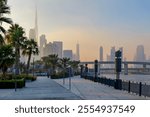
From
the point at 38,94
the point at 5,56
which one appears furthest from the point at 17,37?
the point at 38,94

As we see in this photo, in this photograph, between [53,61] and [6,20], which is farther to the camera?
[53,61]

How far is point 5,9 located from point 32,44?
55069 mm

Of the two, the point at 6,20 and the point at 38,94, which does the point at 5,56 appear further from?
the point at 38,94

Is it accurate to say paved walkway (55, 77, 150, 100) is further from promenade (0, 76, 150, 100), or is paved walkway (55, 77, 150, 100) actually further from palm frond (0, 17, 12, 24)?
palm frond (0, 17, 12, 24)

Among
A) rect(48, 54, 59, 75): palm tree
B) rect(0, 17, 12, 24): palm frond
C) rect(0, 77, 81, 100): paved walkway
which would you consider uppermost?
rect(0, 17, 12, 24): palm frond

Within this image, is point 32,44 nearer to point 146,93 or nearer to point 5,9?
point 5,9

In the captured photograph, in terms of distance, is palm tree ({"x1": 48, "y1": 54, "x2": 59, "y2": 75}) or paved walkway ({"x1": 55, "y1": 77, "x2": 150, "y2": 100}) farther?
palm tree ({"x1": 48, "y1": 54, "x2": 59, "y2": 75})

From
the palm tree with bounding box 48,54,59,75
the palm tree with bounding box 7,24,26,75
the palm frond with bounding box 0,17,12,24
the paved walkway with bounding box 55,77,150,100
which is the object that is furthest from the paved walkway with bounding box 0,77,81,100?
the palm tree with bounding box 48,54,59,75

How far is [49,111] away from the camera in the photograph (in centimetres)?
1068

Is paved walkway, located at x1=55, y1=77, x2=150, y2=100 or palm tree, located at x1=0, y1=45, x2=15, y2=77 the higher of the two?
palm tree, located at x1=0, y1=45, x2=15, y2=77

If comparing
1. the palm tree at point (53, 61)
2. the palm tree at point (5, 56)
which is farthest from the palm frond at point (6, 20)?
the palm tree at point (53, 61)

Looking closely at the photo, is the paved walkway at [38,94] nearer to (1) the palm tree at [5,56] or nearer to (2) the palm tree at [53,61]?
(1) the palm tree at [5,56]

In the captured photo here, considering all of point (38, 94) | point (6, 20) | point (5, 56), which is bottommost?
point (38, 94)

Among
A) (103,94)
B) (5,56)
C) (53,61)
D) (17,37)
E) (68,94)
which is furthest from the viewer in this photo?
(53,61)
